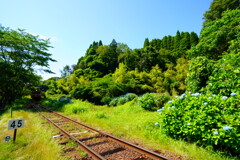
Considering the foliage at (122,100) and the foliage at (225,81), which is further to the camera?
the foliage at (122,100)

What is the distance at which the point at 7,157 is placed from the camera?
159 inches

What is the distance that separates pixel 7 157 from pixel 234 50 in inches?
529

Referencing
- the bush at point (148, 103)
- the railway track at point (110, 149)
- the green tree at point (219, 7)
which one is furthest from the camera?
the green tree at point (219, 7)

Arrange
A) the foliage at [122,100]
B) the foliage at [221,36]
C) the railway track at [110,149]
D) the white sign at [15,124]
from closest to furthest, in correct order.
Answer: the railway track at [110,149] → the white sign at [15,124] → the foliage at [221,36] → the foliage at [122,100]

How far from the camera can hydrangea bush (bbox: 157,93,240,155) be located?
3238 mm

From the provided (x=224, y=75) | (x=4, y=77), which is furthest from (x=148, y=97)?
(x=4, y=77)

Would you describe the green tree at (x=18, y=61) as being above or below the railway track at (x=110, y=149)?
above

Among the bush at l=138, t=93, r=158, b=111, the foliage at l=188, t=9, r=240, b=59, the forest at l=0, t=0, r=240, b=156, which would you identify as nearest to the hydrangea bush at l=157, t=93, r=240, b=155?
the forest at l=0, t=0, r=240, b=156

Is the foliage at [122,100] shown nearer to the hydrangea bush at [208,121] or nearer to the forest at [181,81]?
the forest at [181,81]

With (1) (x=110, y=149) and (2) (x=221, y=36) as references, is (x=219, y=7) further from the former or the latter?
(1) (x=110, y=149)

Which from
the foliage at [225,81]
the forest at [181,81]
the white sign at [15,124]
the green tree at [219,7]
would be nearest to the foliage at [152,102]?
the forest at [181,81]

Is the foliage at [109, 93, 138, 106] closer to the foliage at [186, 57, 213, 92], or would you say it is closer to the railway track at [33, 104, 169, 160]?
the foliage at [186, 57, 213, 92]

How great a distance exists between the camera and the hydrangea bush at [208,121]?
324 cm

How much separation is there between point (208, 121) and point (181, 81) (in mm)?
19798
